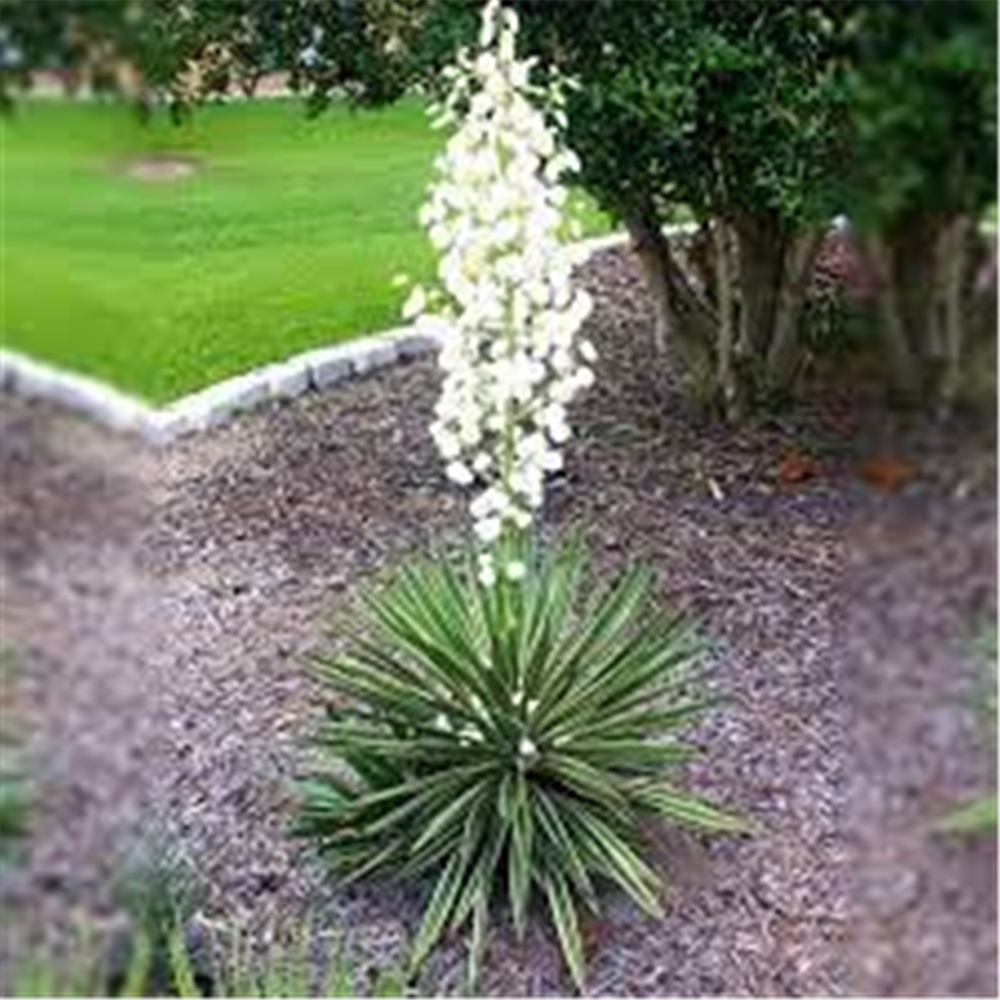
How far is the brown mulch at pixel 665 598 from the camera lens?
6.22 ft

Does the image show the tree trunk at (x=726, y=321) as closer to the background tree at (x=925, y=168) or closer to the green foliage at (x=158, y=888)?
the green foliage at (x=158, y=888)

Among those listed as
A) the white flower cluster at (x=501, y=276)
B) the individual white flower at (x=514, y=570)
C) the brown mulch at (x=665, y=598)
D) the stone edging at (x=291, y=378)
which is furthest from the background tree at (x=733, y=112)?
the individual white flower at (x=514, y=570)

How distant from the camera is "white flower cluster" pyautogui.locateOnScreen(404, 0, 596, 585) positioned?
3.28 m

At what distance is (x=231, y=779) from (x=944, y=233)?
9.48 feet

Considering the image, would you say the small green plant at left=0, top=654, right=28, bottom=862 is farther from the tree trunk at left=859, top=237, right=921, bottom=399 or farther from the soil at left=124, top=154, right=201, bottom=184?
the tree trunk at left=859, top=237, right=921, bottom=399

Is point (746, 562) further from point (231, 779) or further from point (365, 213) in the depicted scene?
point (365, 213)

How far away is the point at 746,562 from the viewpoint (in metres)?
5.20

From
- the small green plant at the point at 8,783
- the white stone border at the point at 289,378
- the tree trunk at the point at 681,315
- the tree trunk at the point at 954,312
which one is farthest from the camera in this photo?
the white stone border at the point at 289,378

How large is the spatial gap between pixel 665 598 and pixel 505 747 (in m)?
1.28

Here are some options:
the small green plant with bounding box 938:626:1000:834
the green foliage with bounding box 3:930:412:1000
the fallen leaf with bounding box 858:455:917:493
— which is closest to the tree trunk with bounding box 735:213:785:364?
the green foliage with bounding box 3:930:412:1000

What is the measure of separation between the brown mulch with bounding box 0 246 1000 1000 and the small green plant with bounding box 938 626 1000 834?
32 millimetres

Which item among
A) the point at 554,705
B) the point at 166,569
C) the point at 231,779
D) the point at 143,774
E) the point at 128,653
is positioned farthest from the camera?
the point at 166,569

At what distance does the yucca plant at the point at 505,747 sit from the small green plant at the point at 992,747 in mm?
888

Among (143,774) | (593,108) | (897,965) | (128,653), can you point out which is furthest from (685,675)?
(128,653)
